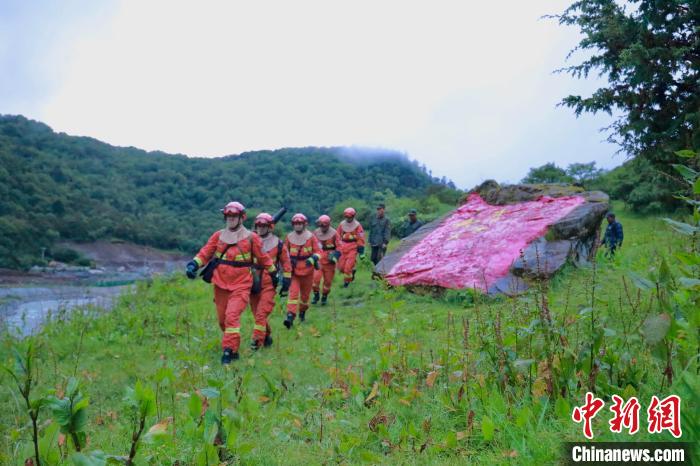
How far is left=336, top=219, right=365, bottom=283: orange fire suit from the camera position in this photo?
1300cm

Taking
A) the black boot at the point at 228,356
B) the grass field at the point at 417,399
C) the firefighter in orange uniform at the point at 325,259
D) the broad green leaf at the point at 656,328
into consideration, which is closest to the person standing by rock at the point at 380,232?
the firefighter in orange uniform at the point at 325,259

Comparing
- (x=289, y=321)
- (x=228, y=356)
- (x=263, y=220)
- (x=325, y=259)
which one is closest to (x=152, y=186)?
(x=325, y=259)

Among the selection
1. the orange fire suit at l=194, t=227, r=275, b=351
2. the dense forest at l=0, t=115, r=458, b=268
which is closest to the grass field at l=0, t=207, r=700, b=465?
the orange fire suit at l=194, t=227, r=275, b=351

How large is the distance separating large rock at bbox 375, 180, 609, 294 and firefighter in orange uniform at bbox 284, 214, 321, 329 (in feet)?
5.80

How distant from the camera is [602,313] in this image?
5.05m

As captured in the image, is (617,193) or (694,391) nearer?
(694,391)

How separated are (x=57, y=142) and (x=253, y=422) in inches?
2669

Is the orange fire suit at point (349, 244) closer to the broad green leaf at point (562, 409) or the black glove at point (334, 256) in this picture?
the black glove at point (334, 256)

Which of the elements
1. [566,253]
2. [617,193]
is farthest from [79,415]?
[617,193]

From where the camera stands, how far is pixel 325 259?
11758mm

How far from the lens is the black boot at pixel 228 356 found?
265 inches

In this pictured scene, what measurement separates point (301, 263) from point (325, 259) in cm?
209

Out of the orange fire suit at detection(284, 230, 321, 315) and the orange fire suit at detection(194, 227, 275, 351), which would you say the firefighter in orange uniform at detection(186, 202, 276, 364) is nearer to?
the orange fire suit at detection(194, 227, 275, 351)

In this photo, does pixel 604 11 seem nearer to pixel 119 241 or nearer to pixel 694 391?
pixel 694 391
